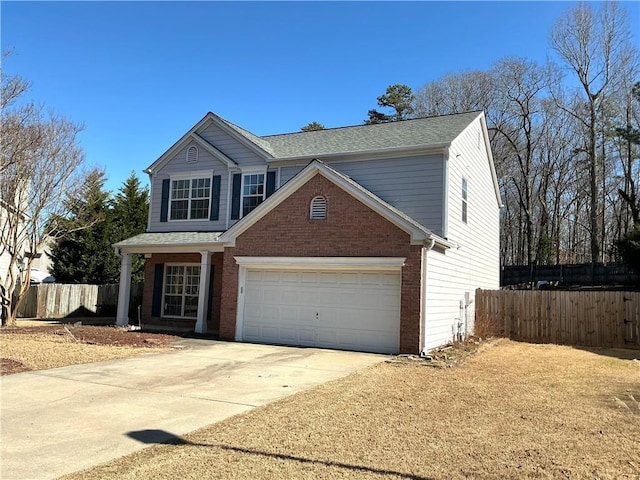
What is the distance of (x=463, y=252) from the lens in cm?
1738

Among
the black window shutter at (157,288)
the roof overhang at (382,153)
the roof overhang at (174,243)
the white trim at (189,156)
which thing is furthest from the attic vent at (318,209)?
the black window shutter at (157,288)

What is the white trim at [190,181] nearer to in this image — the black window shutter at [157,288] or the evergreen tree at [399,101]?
the black window shutter at [157,288]

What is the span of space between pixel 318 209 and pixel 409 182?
3.25m

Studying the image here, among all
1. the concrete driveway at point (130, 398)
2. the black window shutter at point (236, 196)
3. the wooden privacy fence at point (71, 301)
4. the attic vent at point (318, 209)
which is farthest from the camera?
the wooden privacy fence at point (71, 301)

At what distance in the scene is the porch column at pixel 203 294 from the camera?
1738cm

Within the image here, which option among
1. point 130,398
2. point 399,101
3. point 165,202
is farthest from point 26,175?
point 399,101

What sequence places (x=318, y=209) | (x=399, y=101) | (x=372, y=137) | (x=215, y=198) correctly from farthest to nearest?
1. (x=399, y=101)
2. (x=215, y=198)
3. (x=372, y=137)
4. (x=318, y=209)

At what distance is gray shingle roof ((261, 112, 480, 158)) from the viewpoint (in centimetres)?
1666

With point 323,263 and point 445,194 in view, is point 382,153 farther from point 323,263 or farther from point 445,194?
point 323,263

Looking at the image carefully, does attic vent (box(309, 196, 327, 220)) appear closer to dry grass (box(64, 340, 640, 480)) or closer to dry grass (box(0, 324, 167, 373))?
dry grass (box(0, 324, 167, 373))

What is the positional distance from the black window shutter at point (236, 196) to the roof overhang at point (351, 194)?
2.84 metres

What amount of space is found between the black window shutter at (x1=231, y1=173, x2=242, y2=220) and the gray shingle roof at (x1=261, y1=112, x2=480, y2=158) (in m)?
1.71

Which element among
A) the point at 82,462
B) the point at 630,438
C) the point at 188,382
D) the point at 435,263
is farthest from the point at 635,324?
the point at 82,462

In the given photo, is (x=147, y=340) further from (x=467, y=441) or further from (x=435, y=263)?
(x=467, y=441)
